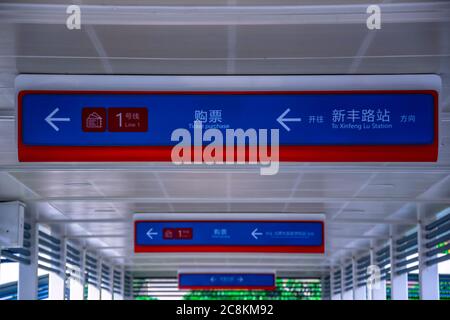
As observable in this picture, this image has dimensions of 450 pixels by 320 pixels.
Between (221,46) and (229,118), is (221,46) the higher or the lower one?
the higher one

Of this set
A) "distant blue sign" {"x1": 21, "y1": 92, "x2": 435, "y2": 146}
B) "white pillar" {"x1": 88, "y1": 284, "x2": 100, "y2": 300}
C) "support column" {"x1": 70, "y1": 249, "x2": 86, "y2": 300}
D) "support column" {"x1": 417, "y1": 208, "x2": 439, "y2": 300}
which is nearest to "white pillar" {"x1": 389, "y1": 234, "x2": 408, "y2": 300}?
"support column" {"x1": 417, "y1": 208, "x2": 439, "y2": 300}

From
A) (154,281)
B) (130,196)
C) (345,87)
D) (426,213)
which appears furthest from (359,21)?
(154,281)

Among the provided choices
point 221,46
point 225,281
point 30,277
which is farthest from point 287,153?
point 225,281

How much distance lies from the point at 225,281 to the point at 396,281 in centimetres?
811

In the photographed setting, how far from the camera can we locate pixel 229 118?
631cm

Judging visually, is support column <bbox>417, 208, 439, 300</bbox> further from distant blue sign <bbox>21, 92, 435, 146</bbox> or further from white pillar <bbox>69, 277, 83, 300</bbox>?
white pillar <bbox>69, 277, 83, 300</bbox>

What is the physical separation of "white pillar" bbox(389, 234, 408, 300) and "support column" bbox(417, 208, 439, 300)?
2.61 m

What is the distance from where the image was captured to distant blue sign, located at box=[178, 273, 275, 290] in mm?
26453

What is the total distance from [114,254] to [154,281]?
32.7 feet

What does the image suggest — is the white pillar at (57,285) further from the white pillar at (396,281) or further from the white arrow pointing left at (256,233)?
the white pillar at (396,281)

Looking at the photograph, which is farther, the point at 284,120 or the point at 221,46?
the point at 221,46

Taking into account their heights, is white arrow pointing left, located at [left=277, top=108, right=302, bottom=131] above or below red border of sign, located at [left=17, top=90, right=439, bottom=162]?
above

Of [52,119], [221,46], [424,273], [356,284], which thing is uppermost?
[221,46]

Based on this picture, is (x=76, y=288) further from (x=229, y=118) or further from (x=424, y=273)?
(x=229, y=118)
